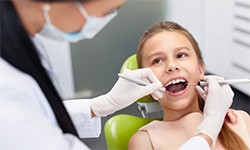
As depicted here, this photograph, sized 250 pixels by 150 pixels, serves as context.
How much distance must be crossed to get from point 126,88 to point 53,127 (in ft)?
1.65

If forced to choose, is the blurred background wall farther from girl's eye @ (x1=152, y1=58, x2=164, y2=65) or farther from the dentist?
the dentist

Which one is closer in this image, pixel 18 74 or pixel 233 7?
pixel 18 74

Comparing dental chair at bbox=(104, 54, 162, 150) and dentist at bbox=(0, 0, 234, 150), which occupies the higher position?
dentist at bbox=(0, 0, 234, 150)

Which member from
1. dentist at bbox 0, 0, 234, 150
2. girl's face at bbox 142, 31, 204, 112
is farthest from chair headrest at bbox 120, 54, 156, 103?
dentist at bbox 0, 0, 234, 150

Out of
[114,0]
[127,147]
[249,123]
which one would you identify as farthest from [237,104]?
[114,0]

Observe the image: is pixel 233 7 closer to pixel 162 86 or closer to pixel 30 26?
pixel 162 86

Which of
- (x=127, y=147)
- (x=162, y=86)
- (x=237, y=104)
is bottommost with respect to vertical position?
(x=237, y=104)

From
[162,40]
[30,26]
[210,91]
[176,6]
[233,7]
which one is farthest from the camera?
[233,7]

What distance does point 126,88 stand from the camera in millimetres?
1187

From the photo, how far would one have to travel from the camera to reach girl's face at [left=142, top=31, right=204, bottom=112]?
1.21m

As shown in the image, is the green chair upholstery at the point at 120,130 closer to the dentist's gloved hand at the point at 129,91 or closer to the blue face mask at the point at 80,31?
the dentist's gloved hand at the point at 129,91

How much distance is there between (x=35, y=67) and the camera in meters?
0.71

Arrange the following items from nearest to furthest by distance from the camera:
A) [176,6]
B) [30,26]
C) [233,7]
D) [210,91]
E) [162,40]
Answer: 1. [30,26]
2. [210,91]
3. [162,40]
4. [176,6]
5. [233,7]

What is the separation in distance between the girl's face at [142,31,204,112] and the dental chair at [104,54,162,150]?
0.16 metres
